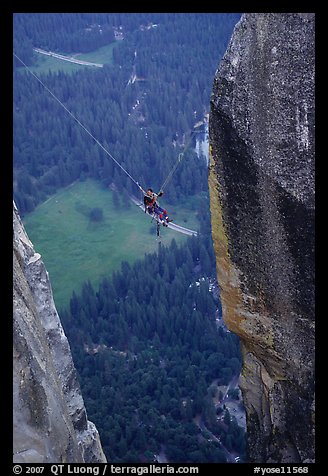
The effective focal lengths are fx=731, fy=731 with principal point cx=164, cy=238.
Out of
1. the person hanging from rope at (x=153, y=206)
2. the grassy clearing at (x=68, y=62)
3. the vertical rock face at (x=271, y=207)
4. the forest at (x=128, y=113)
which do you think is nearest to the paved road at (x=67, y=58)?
the grassy clearing at (x=68, y=62)

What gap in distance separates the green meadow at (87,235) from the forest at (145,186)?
4.85 ft

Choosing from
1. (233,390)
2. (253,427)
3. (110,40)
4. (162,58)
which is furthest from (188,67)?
(253,427)

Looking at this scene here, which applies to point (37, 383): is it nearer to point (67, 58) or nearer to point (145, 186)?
point (145, 186)

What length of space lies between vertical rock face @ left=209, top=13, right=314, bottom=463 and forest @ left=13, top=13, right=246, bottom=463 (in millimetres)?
13751

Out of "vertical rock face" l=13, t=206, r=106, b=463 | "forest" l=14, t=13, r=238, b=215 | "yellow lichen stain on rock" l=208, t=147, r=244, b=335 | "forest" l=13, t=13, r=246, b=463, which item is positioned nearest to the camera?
"vertical rock face" l=13, t=206, r=106, b=463

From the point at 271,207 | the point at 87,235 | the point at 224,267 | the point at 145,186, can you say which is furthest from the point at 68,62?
the point at 271,207

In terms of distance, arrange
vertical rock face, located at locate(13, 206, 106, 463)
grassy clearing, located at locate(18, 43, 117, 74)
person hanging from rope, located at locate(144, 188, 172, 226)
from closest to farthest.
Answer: vertical rock face, located at locate(13, 206, 106, 463) < person hanging from rope, located at locate(144, 188, 172, 226) < grassy clearing, located at locate(18, 43, 117, 74)

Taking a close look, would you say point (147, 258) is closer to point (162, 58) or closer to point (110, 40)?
point (162, 58)

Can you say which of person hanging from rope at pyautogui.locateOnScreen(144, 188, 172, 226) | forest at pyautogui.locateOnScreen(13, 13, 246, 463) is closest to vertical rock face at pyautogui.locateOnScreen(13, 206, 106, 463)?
person hanging from rope at pyautogui.locateOnScreen(144, 188, 172, 226)

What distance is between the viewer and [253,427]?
42.7 feet

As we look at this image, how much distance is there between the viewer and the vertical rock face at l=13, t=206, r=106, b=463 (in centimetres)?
1141

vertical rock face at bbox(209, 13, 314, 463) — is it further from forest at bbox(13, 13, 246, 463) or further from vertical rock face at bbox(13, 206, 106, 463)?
forest at bbox(13, 13, 246, 463)

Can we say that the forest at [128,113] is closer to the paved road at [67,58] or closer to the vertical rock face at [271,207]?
the paved road at [67,58]

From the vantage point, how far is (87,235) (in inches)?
2002
